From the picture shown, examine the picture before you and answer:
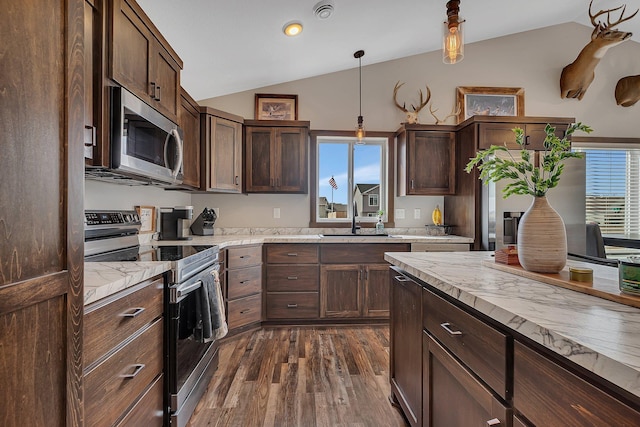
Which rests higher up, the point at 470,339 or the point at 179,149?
the point at 179,149

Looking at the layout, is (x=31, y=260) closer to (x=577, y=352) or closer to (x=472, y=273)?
(x=577, y=352)

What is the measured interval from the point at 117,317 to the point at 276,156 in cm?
240

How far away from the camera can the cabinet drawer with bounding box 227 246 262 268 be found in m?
2.68

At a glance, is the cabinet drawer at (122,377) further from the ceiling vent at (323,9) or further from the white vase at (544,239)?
the ceiling vent at (323,9)

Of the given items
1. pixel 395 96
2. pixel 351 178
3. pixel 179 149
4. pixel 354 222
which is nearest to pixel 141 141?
pixel 179 149

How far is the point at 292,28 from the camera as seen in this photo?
2480mm

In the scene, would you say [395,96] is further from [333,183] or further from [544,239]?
[544,239]

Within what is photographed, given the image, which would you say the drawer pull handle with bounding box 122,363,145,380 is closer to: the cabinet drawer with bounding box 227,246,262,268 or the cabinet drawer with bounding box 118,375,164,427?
the cabinet drawer with bounding box 118,375,164,427

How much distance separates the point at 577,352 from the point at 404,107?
3437 mm

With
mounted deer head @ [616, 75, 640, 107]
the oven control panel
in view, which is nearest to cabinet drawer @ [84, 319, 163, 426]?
the oven control panel

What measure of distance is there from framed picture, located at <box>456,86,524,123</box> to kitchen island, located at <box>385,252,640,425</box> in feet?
9.63

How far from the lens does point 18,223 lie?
0.62 m

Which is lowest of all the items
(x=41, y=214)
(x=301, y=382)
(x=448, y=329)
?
(x=301, y=382)

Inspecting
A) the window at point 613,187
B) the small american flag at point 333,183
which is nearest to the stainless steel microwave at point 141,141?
the small american flag at point 333,183
